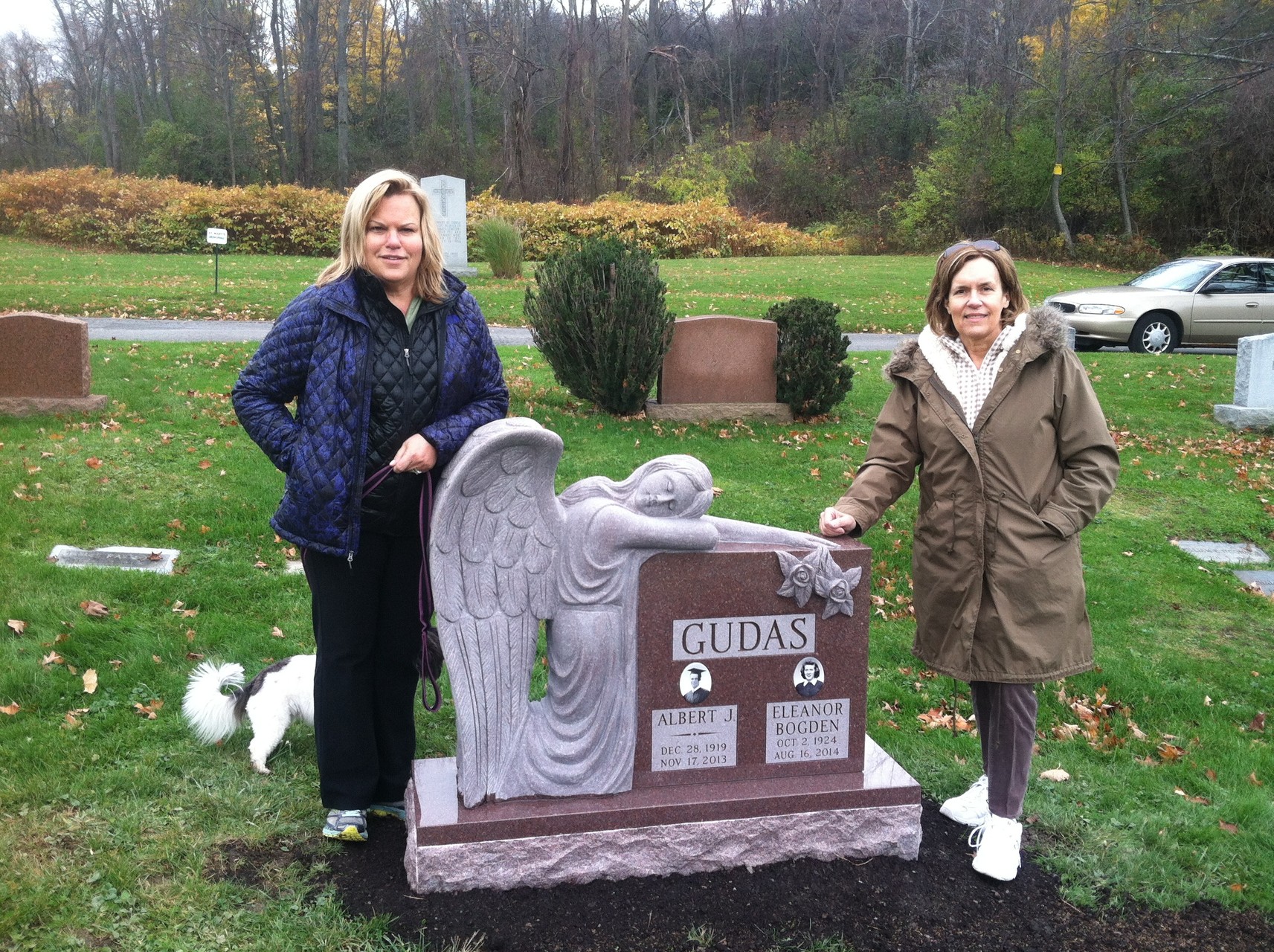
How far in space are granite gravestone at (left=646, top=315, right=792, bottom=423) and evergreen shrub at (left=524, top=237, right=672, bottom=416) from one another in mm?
287

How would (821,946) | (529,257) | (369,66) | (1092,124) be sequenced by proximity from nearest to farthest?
(821,946) → (529,257) → (1092,124) → (369,66)

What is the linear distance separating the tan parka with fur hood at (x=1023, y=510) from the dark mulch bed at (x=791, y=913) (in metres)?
0.81

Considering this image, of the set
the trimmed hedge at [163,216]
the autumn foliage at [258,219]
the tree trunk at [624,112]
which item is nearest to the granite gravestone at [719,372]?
the autumn foliage at [258,219]

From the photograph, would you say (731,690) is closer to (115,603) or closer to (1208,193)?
(115,603)

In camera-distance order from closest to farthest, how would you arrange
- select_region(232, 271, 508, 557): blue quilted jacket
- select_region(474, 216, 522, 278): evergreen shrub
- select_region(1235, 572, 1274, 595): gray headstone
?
select_region(232, 271, 508, 557): blue quilted jacket
select_region(1235, 572, 1274, 595): gray headstone
select_region(474, 216, 522, 278): evergreen shrub

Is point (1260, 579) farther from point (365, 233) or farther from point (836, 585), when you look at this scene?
point (365, 233)

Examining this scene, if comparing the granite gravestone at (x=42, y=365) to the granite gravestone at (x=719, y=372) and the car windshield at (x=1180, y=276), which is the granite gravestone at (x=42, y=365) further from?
the car windshield at (x=1180, y=276)

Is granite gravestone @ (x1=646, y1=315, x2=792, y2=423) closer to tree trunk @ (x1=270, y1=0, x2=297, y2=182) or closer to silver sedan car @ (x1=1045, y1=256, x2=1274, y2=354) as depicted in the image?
silver sedan car @ (x1=1045, y1=256, x2=1274, y2=354)

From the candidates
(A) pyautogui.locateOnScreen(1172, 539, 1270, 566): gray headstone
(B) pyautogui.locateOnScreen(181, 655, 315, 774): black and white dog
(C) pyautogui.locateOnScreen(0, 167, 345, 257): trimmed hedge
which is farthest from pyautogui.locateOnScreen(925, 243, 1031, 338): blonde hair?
(C) pyautogui.locateOnScreen(0, 167, 345, 257): trimmed hedge

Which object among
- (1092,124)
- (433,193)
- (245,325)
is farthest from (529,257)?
(1092,124)

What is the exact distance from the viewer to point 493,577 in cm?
338

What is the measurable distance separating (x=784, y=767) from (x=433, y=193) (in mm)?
21617

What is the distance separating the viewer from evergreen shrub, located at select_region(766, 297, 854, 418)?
400 inches

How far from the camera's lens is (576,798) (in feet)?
11.5
